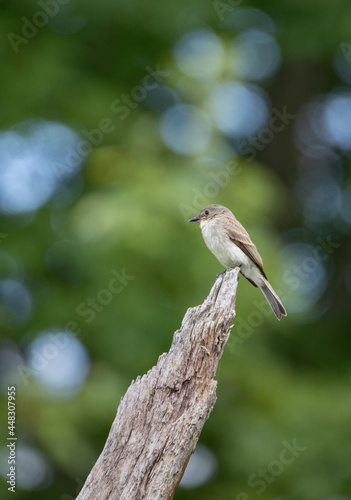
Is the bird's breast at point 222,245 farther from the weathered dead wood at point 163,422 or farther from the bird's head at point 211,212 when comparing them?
the weathered dead wood at point 163,422

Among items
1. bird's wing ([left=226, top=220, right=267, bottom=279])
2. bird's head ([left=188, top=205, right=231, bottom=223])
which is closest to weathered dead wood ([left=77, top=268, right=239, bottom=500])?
bird's wing ([left=226, top=220, right=267, bottom=279])

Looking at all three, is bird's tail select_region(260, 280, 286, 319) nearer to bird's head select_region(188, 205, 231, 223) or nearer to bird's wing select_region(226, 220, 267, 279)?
bird's wing select_region(226, 220, 267, 279)

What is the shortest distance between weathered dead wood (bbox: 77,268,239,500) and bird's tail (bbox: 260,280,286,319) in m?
2.85

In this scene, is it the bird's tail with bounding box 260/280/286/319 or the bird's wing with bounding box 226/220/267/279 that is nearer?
the bird's tail with bounding box 260/280/286/319

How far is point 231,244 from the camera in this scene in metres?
7.59

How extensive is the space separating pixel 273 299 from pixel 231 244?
2.22 ft

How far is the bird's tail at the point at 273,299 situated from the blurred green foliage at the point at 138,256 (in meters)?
0.19

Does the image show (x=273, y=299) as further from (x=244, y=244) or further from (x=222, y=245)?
(x=222, y=245)

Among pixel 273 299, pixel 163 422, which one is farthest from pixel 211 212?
pixel 163 422

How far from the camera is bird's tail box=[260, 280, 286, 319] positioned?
7.41 meters

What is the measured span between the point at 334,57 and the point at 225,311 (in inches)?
332

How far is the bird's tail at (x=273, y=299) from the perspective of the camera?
292 inches

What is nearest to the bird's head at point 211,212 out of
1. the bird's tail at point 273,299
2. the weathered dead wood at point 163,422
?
the bird's tail at point 273,299

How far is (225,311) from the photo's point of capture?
4.72 metres
